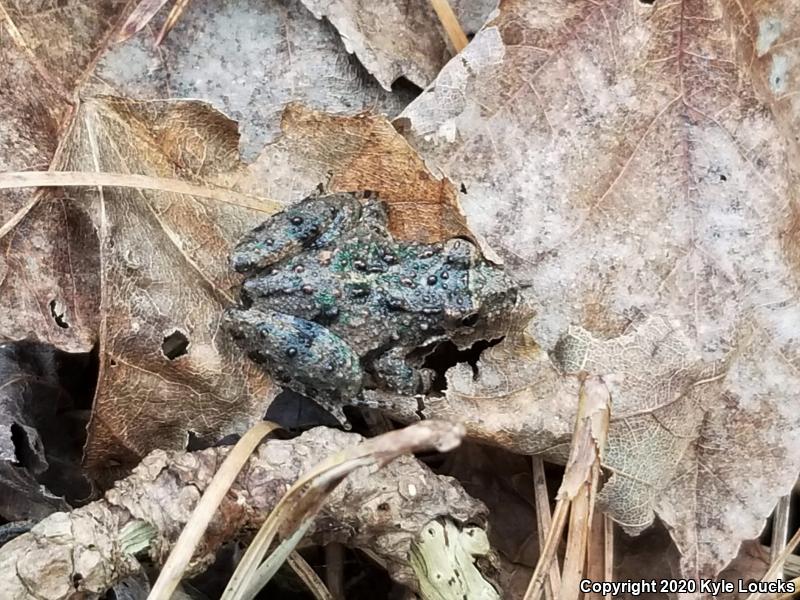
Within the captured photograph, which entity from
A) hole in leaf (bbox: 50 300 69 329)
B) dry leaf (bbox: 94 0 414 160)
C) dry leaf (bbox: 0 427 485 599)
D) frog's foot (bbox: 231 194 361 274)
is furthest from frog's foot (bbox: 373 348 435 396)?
hole in leaf (bbox: 50 300 69 329)

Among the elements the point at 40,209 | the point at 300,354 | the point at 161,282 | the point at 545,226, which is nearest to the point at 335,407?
the point at 300,354

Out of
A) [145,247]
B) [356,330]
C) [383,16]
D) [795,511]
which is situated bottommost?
[795,511]

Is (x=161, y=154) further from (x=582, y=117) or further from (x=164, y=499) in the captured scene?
(x=582, y=117)

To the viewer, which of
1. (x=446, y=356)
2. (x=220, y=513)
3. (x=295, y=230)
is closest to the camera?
(x=220, y=513)

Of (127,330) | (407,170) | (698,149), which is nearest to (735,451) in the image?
(698,149)

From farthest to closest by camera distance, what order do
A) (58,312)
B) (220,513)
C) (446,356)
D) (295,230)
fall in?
(446,356)
(295,230)
(58,312)
(220,513)

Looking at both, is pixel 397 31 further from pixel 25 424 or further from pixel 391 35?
pixel 25 424

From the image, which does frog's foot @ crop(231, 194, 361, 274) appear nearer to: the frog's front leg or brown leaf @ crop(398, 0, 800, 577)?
the frog's front leg

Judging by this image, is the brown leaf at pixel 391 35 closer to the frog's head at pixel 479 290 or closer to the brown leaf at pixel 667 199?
the brown leaf at pixel 667 199
